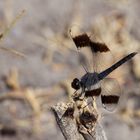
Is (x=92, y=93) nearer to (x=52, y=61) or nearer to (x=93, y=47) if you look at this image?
(x=93, y=47)

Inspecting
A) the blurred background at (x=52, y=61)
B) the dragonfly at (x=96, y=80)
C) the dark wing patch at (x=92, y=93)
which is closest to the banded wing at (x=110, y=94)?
the dragonfly at (x=96, y=80)

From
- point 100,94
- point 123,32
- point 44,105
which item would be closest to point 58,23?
point 123,32

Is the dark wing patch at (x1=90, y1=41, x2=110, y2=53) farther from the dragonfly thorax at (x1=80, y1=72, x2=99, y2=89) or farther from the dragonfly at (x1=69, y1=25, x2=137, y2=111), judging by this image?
the dragonfly thorax at (x1=80, y1=72, x2=99, y2=89)

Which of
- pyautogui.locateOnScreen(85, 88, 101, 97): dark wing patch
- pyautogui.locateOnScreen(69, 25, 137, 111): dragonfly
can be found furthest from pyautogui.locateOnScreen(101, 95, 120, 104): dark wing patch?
pyautogui.locateOnScreen(85, 88, 101, 97): dark wing patch

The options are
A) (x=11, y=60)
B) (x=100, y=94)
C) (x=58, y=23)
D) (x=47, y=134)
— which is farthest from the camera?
(x=58, y=23)

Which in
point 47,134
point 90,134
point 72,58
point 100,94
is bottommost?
point 90,134

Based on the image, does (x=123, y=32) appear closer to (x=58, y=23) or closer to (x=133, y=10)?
(x=133, y=10)

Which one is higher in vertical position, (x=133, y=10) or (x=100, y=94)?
(x=133, y=10)
